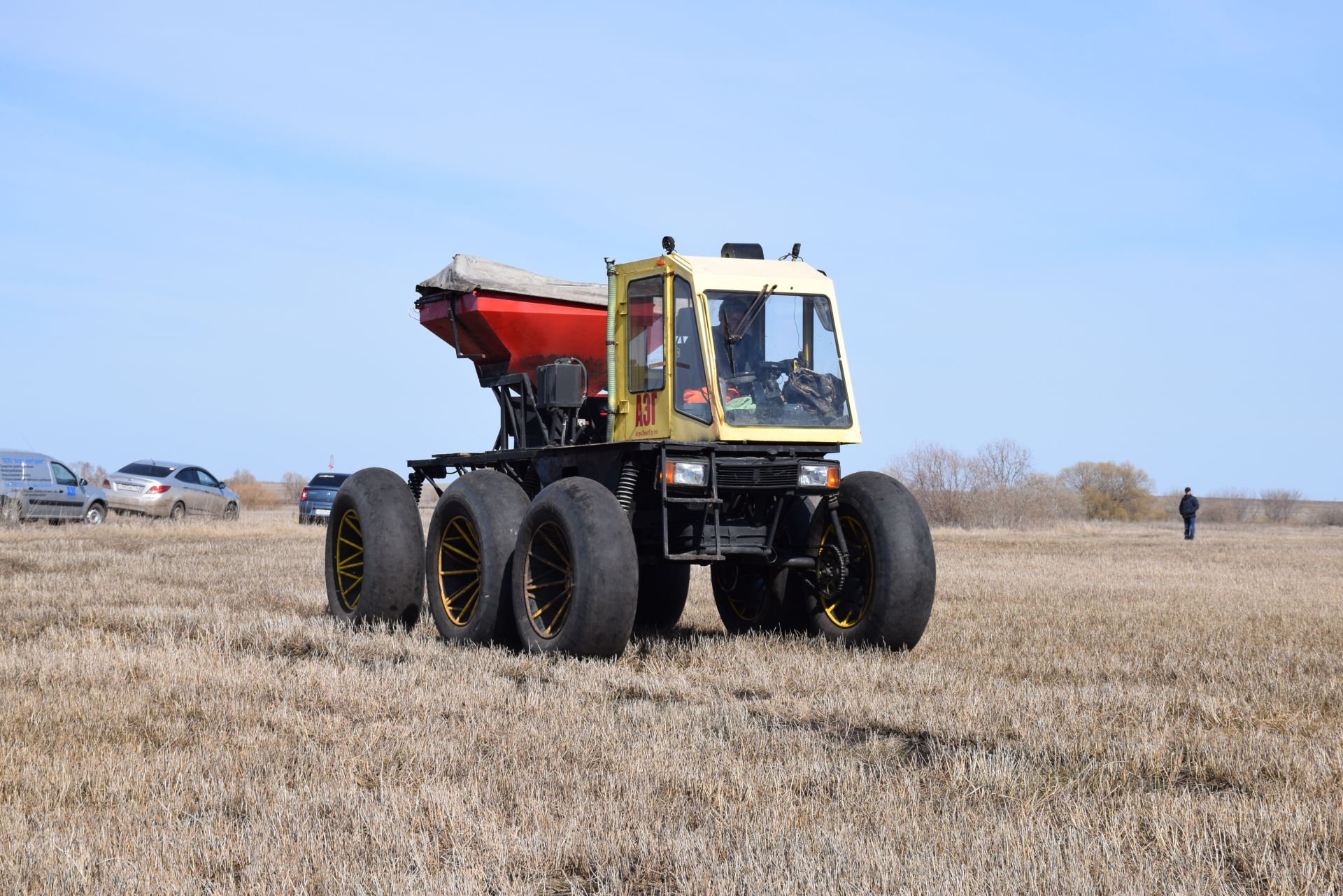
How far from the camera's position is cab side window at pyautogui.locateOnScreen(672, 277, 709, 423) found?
934 cm

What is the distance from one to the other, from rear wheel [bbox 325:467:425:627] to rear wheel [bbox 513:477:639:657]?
5.68 ft

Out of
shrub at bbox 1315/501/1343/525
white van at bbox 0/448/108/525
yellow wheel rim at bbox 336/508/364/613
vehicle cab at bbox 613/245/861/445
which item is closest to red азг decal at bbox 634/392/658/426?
vehicle cab at bbox 613/245/861/445

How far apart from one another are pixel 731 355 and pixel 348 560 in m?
4.25

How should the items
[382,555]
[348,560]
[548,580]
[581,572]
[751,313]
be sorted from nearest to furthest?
1. [581,572]
2. [548,580]
3. [751,313]
4. [382,555]
5. [348,560]

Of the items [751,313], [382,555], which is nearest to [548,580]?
[382,555]

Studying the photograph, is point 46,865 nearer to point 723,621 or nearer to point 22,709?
point 22,709

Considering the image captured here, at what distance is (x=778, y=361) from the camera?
379 inches

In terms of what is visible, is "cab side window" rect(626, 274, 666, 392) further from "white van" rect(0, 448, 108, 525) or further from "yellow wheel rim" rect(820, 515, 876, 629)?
"white van" rect(0, 448, 108, 525)

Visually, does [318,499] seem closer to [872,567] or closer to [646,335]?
[646,335]

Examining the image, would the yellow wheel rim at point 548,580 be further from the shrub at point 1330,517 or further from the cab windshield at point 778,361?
the shrub at point 1330,517

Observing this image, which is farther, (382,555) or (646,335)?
(382,555)

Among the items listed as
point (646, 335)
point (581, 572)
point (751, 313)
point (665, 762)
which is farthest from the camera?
point (646, 335)

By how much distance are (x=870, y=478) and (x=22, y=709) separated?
222 inches

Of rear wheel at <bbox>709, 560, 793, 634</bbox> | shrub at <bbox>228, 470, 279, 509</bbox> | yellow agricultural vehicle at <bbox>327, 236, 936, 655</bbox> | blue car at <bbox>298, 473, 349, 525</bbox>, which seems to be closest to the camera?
yellow agricultural vehicle at <bbox>327, 236, 936, 655</bbox>
